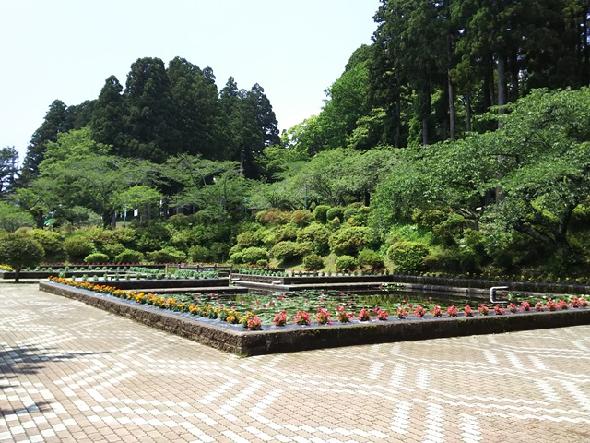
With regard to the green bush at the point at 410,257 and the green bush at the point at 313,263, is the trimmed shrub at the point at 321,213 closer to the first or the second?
the green bush at the point at 313,263

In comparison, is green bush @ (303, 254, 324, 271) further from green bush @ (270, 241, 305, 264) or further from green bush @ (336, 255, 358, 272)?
green bush @ (270, 241, 305, 264)

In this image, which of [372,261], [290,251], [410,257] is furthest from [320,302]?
[290,251]

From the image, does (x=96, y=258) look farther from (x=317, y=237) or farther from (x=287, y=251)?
(x=317, y=237)

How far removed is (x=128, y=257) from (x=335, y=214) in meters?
14.5

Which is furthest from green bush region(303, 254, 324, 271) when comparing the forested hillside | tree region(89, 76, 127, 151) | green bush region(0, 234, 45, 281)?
tree region(89, 76, 127, 151)

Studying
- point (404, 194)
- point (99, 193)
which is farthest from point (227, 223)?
point (404, 194)

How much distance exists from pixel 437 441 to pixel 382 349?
4.22 metres

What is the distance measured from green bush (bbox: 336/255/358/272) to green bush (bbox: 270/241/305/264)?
4.30 metres

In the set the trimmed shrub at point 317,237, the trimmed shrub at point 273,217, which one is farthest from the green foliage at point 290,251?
the trimmed shrub at point 273,217

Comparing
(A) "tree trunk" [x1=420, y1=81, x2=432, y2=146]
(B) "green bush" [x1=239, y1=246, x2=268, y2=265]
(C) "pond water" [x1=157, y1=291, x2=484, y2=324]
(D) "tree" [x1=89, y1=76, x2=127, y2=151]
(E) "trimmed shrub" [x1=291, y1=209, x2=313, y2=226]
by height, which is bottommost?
(C) "pond water" [x1=157, y1=291, x2=484, y2=324]

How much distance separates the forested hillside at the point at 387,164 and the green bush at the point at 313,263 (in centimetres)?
9

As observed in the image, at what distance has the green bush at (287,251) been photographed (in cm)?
3161

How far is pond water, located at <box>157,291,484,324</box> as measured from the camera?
1384 cm

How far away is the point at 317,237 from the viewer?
31.4m
